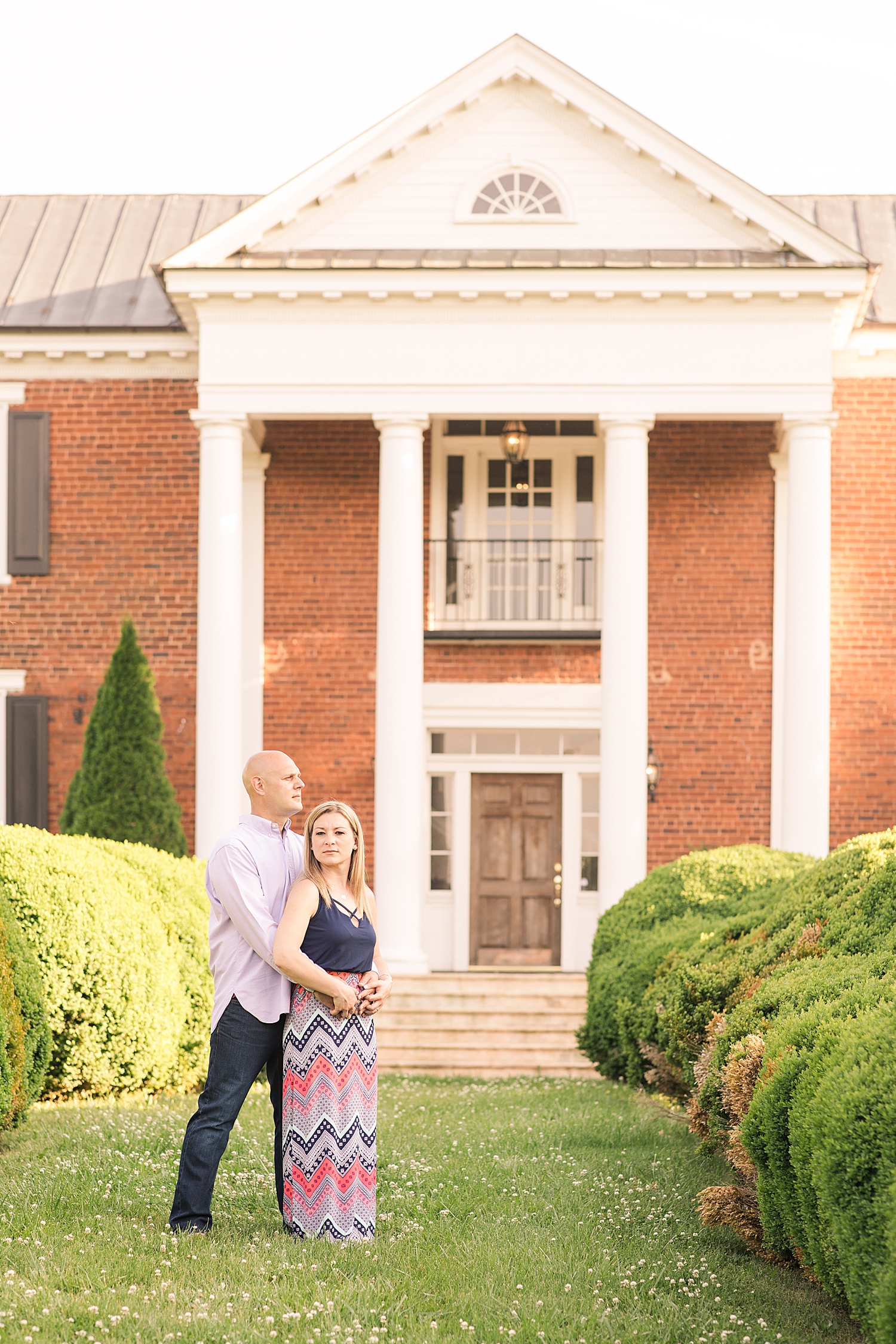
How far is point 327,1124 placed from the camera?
15.7 ft

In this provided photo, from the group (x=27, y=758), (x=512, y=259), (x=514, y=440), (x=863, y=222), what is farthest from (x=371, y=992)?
(x=863, y=222)

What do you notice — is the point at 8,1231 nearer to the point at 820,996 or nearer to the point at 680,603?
the point at 820,996

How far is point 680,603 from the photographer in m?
15.0

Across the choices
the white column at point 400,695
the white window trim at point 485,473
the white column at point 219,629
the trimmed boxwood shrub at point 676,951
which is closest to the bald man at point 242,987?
the trimmed boxwood shrub at point 676,951

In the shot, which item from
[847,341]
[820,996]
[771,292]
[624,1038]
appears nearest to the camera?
[820,996]

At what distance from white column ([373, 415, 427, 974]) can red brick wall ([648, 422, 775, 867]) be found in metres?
3.06

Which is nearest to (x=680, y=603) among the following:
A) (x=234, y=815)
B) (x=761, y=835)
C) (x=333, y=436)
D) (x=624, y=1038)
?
(x=761, y=835)

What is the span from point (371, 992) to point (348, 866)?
0.46m

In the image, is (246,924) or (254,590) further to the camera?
(254,590)

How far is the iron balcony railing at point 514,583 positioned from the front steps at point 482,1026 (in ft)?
13.0

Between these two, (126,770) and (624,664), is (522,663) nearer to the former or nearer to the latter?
(624,664)

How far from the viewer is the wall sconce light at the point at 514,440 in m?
14.5

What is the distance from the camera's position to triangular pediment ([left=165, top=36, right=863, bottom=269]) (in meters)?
13.2

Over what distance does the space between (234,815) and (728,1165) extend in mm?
7778
